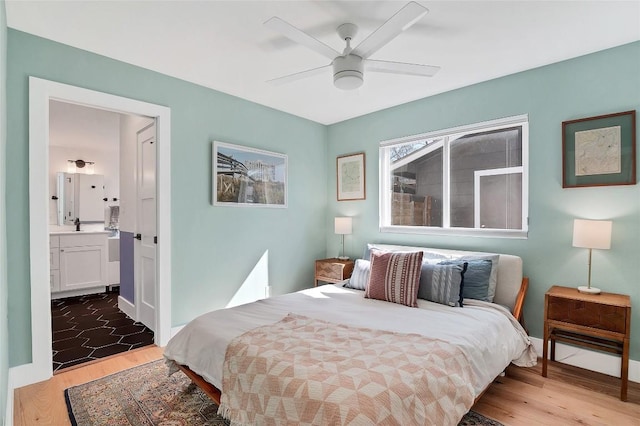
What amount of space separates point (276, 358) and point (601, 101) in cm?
309

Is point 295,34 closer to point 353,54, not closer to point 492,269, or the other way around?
point 353,54

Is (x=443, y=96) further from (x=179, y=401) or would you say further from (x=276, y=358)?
(x=179, y=401)

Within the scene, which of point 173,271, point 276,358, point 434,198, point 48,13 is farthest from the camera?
point 434,198

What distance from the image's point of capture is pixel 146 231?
351 cm

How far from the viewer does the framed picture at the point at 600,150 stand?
249 centimetres

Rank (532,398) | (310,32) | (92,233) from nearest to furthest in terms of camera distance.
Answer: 1. (532,398)
2. (310,32)
3. (92,233)

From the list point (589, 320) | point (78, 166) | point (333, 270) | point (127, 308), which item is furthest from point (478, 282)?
point (78, 166)

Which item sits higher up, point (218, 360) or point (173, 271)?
point (173, 271)

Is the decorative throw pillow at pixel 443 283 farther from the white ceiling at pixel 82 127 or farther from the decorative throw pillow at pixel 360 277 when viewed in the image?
the white ceiling at pixel 82 127

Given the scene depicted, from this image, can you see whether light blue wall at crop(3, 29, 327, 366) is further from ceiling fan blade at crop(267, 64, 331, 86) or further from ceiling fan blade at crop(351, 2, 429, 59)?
ceiling fan blade at crop(351, 2, 429, 59)

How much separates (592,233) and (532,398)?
1.26 meters

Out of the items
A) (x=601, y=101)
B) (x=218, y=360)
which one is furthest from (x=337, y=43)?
(x=218, y=360)

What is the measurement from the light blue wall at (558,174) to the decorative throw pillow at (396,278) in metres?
0.95

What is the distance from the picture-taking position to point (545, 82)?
2.88 metres
